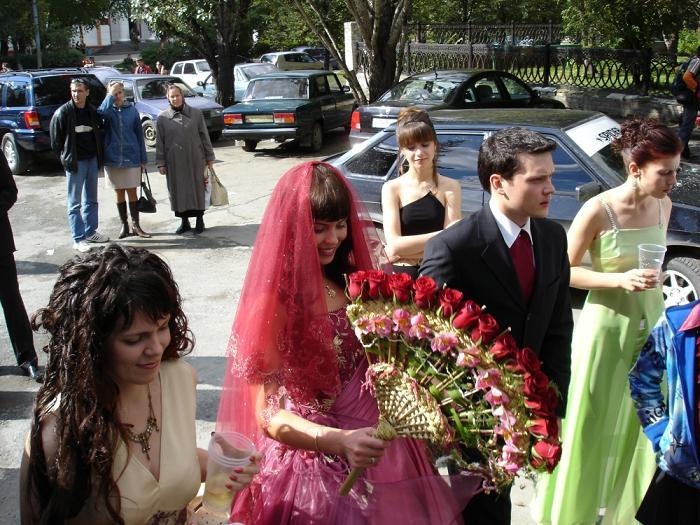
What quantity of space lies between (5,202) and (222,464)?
3770 millimetres

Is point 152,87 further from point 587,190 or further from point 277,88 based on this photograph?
point 587,190

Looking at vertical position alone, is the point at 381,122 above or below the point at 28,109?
below

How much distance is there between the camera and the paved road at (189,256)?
5.18m

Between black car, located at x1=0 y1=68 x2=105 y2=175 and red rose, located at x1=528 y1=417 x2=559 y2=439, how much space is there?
14.1m

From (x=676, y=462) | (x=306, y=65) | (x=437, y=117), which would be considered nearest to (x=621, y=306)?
(x=676, y=462)

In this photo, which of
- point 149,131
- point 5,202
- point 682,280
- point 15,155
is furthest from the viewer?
point 149,131

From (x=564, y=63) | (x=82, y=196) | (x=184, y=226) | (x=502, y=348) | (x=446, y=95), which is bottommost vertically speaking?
(x=184, y=226)

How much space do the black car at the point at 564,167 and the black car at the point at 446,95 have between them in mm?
4409

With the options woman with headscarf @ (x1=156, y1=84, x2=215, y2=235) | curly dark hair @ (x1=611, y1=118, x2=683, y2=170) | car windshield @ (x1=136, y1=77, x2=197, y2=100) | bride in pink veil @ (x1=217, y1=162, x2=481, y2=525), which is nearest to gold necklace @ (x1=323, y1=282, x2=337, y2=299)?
bride in pink veil @ (x1=217, y1=162, x2=481, y2=525)

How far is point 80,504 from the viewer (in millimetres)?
2025

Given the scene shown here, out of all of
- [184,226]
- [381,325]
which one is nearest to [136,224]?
[184,226]

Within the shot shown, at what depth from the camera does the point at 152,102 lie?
17031mm

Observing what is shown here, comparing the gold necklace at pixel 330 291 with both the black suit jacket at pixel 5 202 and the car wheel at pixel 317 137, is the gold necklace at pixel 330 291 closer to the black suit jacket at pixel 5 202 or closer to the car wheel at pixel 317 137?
the black suit jacket at pixel 5 202

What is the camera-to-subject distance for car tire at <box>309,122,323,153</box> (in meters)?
15.7
